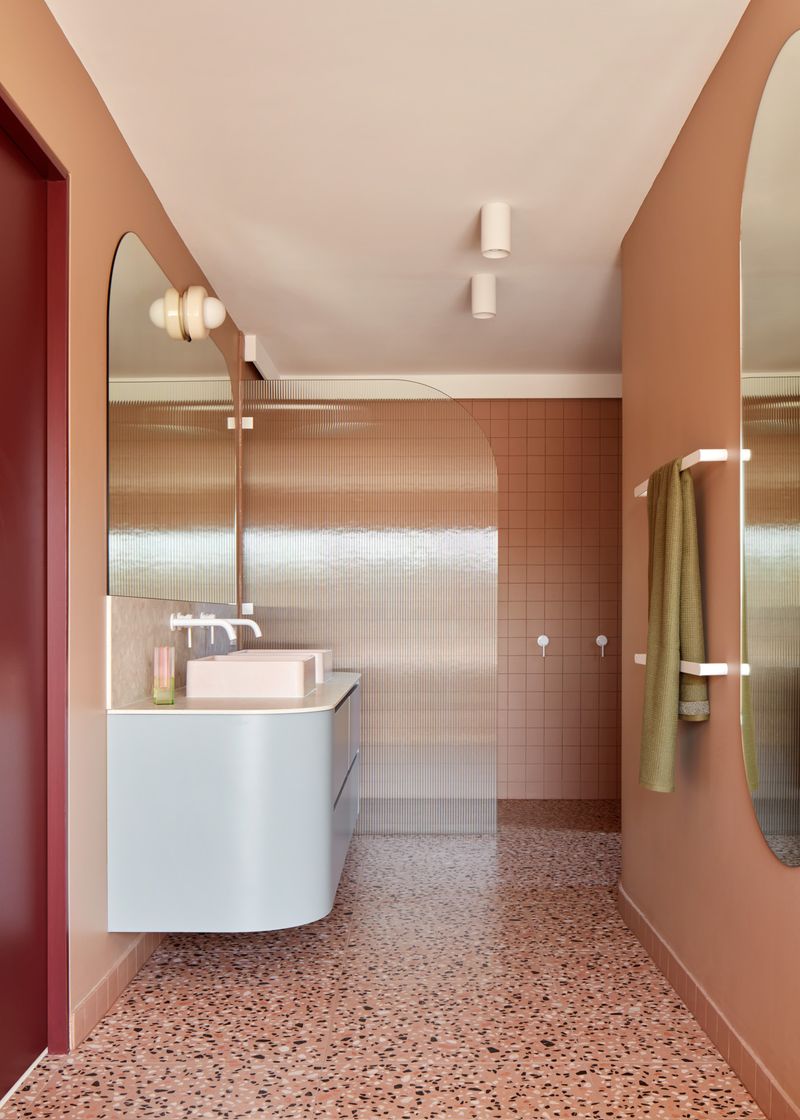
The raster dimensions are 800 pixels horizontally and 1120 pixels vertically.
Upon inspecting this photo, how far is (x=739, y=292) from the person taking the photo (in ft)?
6.91

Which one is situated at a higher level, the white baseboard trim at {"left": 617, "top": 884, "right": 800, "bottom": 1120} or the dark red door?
the dark red door

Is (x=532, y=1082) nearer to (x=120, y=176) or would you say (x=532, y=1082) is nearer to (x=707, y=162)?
(x=707, y=162)

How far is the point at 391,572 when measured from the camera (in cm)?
398

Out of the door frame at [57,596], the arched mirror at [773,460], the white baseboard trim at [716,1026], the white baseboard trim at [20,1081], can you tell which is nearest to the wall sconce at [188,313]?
the door frame at [57,596]

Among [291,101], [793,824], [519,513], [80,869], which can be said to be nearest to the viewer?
[793,824]

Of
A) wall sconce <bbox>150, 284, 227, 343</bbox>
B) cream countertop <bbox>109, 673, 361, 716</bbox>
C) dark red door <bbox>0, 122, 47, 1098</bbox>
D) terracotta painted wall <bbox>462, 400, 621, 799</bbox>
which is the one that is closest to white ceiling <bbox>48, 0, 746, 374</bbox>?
wall sconce <bbox>150, 284, 227, 343</bbox>

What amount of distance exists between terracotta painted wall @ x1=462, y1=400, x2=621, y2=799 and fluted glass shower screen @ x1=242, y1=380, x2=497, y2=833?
4.23 ft

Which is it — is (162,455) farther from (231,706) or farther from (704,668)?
(704,668)

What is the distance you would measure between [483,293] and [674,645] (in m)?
1.86

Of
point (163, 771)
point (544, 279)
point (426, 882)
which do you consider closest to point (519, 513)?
point (544, 279)

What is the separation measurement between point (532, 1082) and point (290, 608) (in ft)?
7.37

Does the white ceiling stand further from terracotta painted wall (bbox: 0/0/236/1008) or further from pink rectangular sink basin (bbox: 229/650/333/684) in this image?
pink rectangular sink basin (bbox: 229/650/333/684)

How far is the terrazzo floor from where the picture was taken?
197 centimetres

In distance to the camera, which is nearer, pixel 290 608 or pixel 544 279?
pixel 544 279
